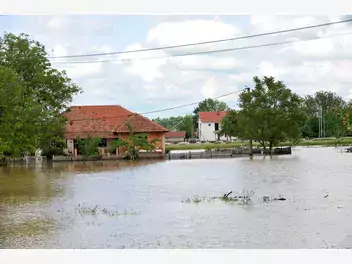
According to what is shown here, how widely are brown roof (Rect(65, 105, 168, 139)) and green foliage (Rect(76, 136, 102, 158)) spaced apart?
Answer: 3.05 feet

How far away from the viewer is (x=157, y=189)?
14.1 metres

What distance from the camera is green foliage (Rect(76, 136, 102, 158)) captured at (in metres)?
28.9

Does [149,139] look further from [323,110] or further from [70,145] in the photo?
[323,110]

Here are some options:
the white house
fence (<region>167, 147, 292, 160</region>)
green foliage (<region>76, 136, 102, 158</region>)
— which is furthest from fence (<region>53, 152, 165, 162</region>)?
the white house

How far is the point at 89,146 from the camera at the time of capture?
28875 mm

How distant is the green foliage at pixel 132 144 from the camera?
29078 millimetres

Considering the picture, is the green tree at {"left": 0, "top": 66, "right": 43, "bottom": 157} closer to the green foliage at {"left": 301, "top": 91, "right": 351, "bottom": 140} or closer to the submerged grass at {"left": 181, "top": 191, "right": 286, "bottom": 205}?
the submerged grass at {"left": 181, "top": 191, "right": 286, "bottom": 205}

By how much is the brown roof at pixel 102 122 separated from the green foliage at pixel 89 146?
0.93m

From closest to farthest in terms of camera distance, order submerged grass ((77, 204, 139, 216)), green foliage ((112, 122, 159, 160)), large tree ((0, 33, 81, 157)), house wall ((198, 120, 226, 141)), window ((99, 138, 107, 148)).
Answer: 1. submerged grass ((77, 204, 139, 216))
2. large tree ((0, 33, 81, 157))
3. green foliage ((112, 122, 159, 160))
4. window ((99, 138, 107, 148))
5. house wall ((198, 120, 226, 141))

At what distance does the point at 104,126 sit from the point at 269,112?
8881 millimetres

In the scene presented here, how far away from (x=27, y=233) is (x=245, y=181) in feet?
27.0

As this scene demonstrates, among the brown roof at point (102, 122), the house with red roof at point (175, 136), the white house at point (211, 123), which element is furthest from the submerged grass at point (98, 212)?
the house with red roof at point (175, 136)

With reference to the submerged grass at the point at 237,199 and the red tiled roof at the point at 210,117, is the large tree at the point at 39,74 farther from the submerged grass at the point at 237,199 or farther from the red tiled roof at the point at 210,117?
the red tiled roof at the point at 210,117
